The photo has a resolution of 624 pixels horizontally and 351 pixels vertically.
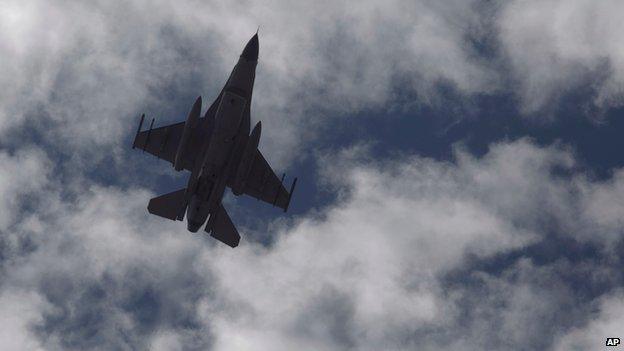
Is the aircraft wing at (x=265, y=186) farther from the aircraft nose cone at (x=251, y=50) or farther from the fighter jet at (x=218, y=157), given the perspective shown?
the aircraft nose cone at (x=251, y=50)

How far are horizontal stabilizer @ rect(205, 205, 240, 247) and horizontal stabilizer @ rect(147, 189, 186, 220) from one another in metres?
4.20

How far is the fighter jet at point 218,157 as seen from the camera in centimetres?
6309

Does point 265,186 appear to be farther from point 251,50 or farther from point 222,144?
point 251,50

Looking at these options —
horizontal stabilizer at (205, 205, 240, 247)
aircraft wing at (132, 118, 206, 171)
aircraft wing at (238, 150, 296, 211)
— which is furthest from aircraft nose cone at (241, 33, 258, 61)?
horizontal stabilizer at (205, 205, 240, 247)

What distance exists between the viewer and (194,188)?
6625 centimetres

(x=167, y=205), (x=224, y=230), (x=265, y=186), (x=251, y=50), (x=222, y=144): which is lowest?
(x=224, y=230)

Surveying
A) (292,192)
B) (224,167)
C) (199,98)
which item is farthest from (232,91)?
(292,192)

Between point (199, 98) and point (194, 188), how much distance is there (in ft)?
29.3

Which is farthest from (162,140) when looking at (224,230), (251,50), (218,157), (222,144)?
(251,50)

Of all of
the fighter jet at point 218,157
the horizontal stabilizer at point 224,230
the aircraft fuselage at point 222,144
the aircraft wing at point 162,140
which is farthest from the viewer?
the horizontal stabilizer at point 224,230

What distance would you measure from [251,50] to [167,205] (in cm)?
1803

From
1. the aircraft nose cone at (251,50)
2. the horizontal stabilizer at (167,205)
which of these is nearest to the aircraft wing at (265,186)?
the horizontal stabilizer at (167,205)

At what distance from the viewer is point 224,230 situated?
7188 centimetres

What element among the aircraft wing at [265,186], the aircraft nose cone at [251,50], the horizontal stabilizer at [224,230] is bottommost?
the horizontal stabilizer at [224,230]
